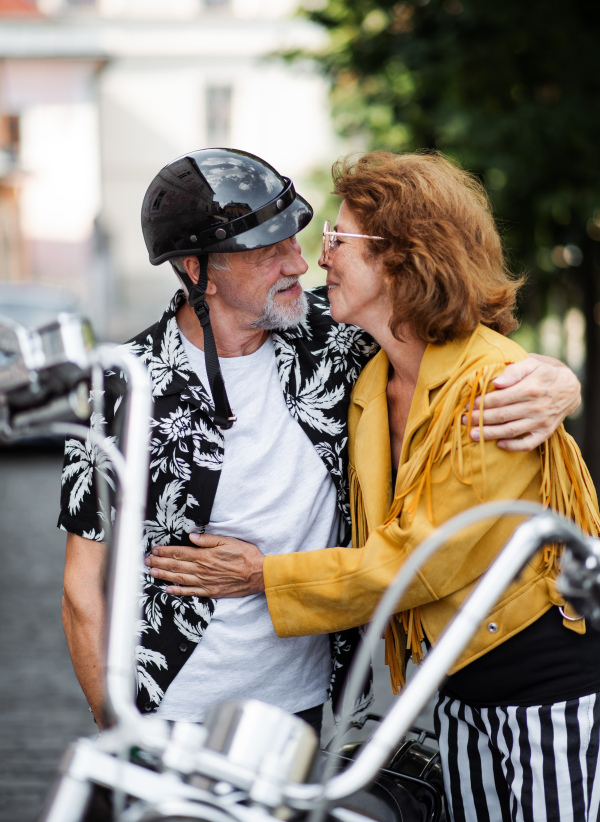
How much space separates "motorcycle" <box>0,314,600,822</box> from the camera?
1194 millimetres

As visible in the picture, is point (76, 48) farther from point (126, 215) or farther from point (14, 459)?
point (14, 459)

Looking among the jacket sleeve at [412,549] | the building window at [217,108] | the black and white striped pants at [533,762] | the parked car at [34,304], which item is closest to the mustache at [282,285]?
the jacket sleeve at [412,549]

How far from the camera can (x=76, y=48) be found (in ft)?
92.0

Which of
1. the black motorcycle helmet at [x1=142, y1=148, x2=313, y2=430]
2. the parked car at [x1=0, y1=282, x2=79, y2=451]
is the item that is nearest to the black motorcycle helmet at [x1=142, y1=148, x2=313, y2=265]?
the black motorcycle helmet at [x1=142, y1=148, x2=313, y2=430]

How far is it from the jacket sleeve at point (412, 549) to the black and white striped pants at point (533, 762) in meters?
0.32

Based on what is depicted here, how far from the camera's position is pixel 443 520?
198 centimetres

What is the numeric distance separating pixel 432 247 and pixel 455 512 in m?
0.57

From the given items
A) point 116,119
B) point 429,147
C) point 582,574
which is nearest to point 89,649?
point 582,574

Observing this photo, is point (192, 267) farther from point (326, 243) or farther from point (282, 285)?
point (326, 243)

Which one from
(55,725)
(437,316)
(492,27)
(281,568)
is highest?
(492,27)

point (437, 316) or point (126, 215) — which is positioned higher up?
point (437, 316)

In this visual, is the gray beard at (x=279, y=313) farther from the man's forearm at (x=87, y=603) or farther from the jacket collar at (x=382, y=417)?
the man's forearm at (x=87, y=603)

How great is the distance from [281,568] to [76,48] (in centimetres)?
2877

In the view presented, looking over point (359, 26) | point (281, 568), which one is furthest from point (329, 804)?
point (359, 26)
